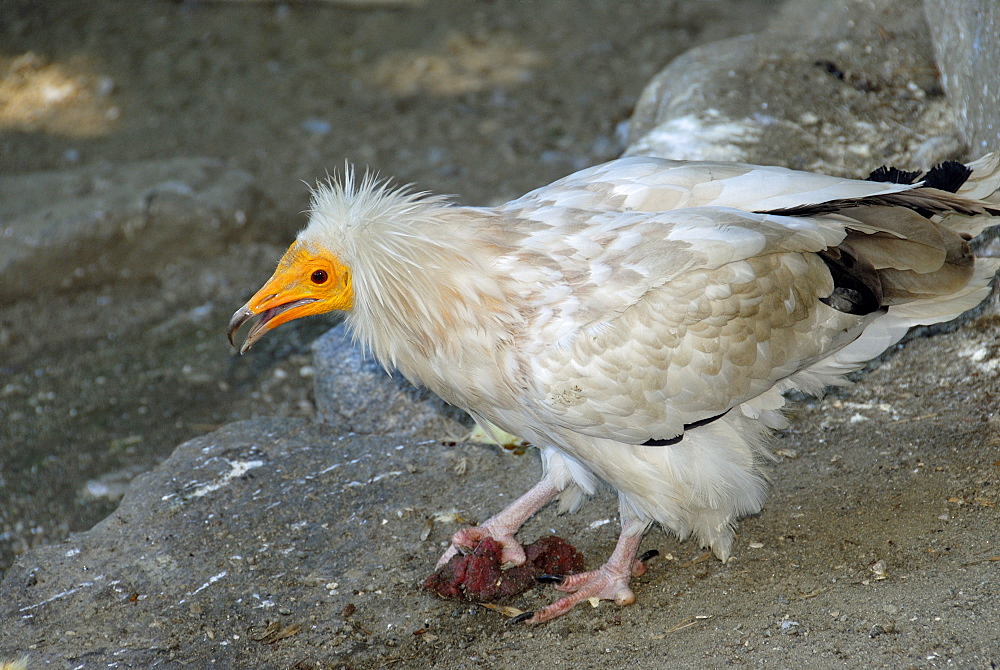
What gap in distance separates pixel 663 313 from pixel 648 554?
1.17m

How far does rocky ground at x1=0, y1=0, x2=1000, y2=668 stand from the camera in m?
3.43

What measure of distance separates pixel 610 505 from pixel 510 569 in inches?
25.3

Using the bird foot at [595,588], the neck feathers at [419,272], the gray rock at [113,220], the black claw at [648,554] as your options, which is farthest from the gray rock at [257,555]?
the gray rock at [113,220]

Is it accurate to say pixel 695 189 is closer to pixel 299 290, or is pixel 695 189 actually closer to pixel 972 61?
pixel 299 290

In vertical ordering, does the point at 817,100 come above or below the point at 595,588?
above

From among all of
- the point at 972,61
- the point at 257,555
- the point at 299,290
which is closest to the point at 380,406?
the point at 257,555

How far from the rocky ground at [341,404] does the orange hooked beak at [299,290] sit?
1.07 meters

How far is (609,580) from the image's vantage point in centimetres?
358

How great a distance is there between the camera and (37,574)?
155 inches

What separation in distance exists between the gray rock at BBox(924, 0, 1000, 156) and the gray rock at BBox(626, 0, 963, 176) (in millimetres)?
261

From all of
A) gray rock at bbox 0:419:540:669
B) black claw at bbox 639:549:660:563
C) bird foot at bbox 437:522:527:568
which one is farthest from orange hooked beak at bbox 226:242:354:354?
black claw at bbox 639:549:660:563

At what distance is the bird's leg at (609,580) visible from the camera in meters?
3.55

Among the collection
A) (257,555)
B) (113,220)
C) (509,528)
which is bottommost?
(509,528)

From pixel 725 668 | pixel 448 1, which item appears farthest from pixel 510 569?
pixel 448 1
